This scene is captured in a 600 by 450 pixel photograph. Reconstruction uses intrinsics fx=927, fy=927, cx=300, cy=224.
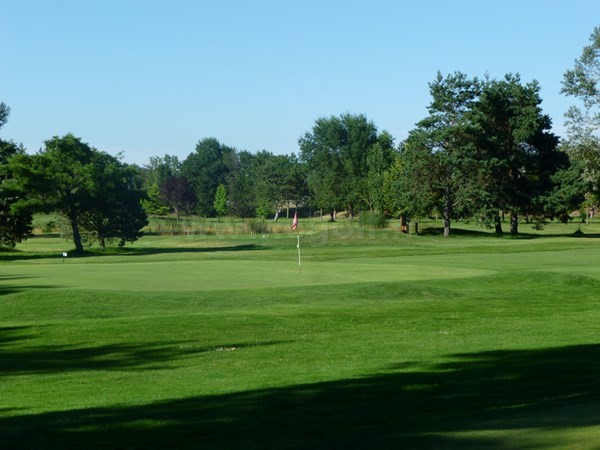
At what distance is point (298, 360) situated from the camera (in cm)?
1678

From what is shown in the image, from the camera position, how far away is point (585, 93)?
3007 inches

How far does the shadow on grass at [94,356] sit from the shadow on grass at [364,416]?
5.04m

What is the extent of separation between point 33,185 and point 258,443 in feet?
213

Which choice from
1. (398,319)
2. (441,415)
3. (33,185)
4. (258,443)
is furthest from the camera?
(33,185)

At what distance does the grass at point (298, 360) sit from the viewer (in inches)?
391

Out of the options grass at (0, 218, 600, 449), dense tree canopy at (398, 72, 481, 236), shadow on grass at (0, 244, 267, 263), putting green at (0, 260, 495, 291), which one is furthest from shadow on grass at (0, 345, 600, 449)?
dense tree canopy at (398, 72, 481, 236)

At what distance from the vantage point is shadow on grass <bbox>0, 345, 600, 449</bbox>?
9094 millimetres

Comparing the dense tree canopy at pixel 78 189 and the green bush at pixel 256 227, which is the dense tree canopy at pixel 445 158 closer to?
the green bush at pixel 256 227

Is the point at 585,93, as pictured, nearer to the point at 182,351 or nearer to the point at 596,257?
the point at 596,257

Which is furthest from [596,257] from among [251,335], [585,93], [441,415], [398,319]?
[441,415]

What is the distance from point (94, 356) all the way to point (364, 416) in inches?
360

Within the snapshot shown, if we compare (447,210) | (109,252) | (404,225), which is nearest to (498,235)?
(447,210)

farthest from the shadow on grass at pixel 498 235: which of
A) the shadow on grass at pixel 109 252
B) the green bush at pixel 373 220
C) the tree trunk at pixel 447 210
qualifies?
the shadow on grass at pixel 109 252

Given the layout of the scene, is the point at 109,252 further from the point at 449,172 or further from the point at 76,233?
the point at 449,172
